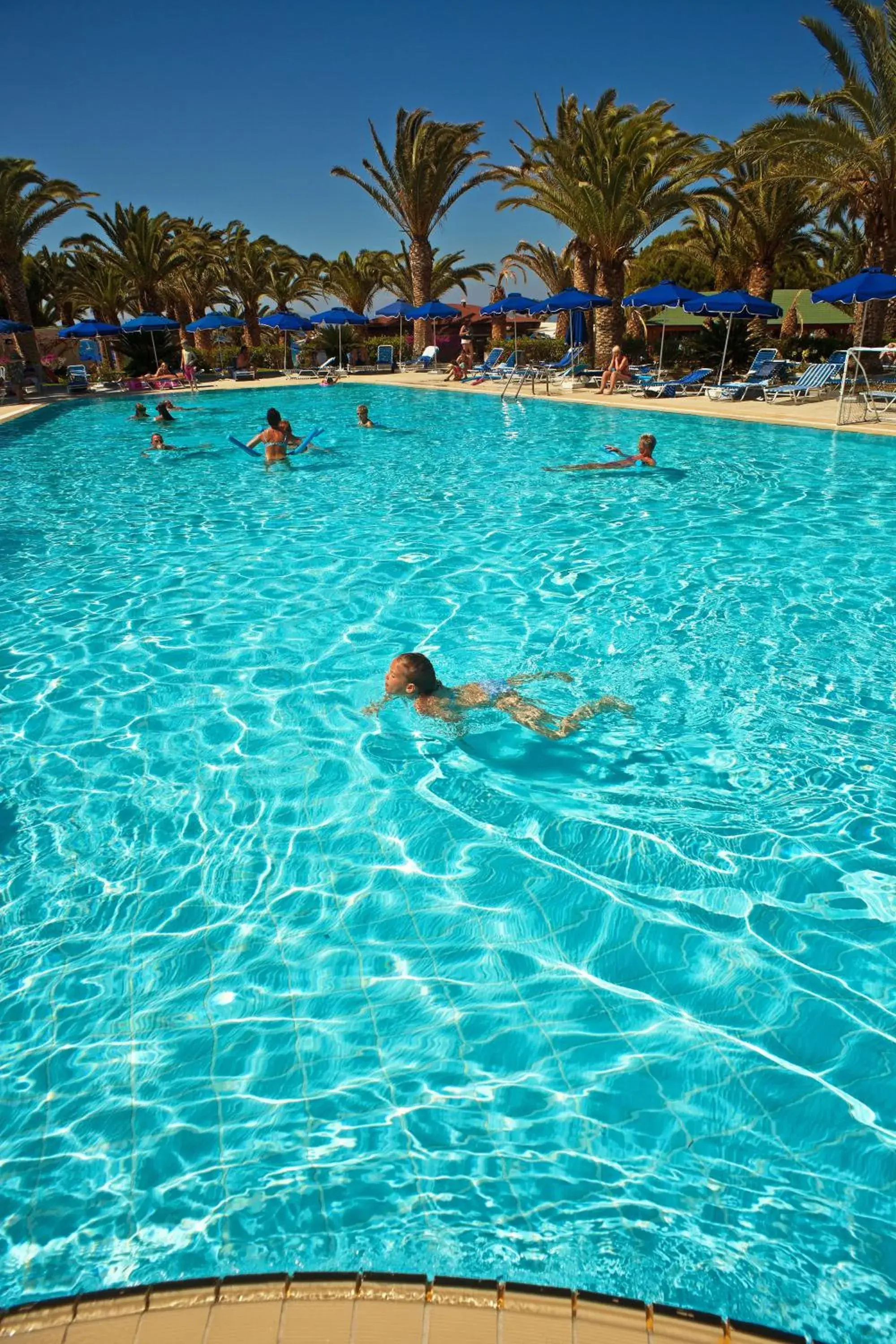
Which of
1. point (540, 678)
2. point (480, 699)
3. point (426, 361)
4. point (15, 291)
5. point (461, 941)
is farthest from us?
point (426, 361)

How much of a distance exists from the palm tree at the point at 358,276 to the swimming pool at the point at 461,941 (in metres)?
33.6

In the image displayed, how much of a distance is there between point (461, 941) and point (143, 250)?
33422 mm

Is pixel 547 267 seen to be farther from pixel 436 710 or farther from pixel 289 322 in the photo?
pixel 436 710

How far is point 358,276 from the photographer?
3700 cm

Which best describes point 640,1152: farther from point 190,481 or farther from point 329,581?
point 190,481

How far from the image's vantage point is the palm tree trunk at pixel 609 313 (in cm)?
2230

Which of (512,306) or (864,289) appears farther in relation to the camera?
(512,306)

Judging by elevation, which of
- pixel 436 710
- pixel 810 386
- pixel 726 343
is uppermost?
pixel 726 343

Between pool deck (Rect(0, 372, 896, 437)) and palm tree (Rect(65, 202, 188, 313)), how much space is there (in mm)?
5097

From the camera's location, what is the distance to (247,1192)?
8.12 ft

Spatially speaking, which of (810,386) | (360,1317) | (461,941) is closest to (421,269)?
(810,386)

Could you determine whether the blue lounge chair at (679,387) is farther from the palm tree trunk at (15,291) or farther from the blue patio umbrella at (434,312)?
the palm tree trunk at (15,291)

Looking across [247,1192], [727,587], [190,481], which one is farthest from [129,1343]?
[190,481]

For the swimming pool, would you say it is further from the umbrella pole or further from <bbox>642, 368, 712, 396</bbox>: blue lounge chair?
the umbrella pole
